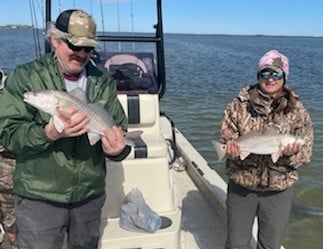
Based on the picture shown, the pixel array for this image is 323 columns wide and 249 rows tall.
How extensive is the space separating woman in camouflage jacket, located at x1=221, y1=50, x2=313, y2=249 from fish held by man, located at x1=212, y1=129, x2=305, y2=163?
34 mm

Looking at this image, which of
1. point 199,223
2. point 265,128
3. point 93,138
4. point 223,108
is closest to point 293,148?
point 265,128

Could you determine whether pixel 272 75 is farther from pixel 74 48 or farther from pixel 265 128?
pixel 74 48

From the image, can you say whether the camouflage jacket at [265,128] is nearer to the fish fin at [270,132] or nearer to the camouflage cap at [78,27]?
the fish fin at [270,132]

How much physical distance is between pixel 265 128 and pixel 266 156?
0.68ft

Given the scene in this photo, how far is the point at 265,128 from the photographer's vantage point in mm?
3088

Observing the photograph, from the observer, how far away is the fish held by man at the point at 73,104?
84.2 inches

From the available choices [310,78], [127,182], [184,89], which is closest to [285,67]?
[127,182]

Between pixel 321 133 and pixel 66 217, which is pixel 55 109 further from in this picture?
pixel 321 133

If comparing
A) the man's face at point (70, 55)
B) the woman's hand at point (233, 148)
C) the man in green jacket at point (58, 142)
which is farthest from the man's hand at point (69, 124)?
the woman's hand at point (233, 148)

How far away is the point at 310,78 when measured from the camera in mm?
22359

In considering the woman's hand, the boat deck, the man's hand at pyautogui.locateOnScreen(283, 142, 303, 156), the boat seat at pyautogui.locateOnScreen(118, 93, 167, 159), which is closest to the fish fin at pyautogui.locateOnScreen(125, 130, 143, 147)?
the boat seat at pyautogui.locateOnScreen(118, 93, 167, 159)

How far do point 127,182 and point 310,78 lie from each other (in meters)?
20.4

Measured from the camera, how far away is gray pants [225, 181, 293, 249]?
3.11 meters

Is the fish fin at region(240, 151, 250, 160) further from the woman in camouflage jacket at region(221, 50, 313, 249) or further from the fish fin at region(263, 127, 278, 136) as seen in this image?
the fish fin at region(263, 127, 278, 136)
